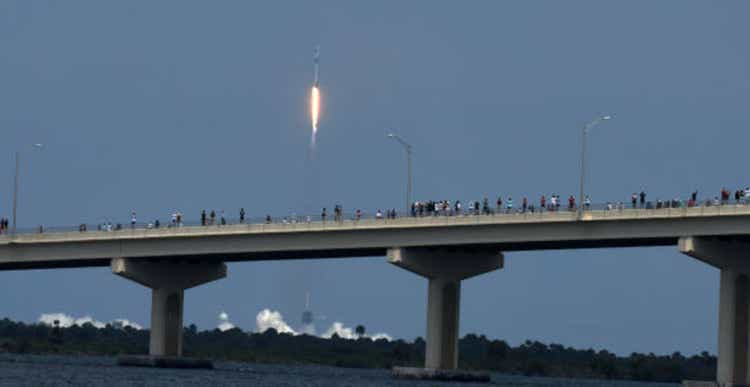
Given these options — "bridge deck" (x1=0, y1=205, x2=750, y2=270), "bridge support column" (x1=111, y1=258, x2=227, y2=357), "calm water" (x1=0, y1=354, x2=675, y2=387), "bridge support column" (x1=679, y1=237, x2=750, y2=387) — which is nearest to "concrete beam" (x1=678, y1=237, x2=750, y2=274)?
"bridge support column" (x1=679, y1=237, x2=750, y2=387)

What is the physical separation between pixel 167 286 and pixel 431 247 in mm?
24857

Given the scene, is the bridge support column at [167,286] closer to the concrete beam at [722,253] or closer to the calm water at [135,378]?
the calm water at [135,378]

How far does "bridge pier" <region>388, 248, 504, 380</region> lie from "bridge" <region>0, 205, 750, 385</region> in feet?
0.21

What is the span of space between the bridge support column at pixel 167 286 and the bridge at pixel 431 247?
72 mm

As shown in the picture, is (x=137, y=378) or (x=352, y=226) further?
(x=352, y=226)

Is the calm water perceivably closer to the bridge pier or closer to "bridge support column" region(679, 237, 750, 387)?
the bridge pier

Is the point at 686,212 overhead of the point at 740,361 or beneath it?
overhead

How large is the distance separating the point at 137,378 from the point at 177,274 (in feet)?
95.7

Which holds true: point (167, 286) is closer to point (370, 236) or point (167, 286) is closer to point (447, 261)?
point (370, 236)

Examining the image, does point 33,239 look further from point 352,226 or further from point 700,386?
point 700,386

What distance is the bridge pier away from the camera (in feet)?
457

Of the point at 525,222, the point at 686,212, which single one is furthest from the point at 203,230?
the point at 686,212

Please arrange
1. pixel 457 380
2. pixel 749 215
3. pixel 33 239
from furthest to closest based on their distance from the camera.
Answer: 1. pixel 33 239
2. pixel 457 380
3. pixel 749 215

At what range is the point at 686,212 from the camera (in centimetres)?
12331
